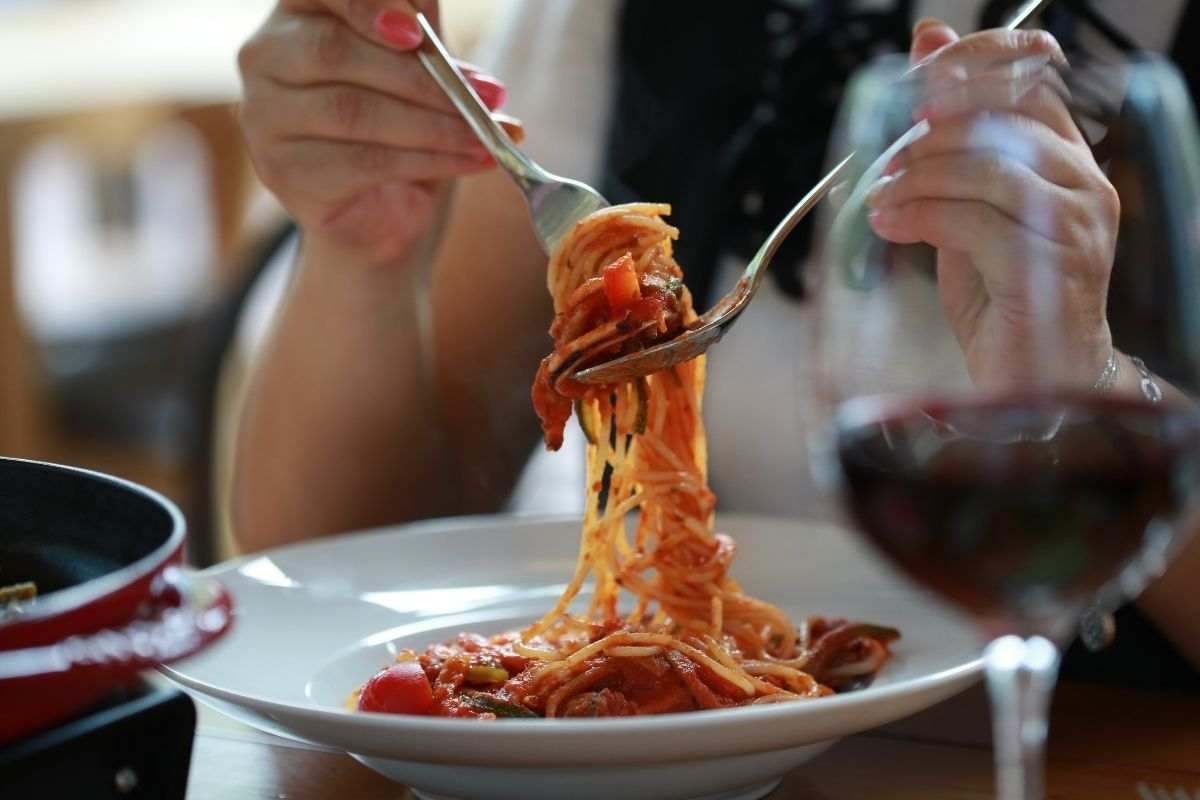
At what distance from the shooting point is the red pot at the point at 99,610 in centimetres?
56

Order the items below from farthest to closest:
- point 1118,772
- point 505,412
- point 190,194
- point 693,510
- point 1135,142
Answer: point 190,194
point 505,412
point 693,510
point 1118,772
point 1135,142

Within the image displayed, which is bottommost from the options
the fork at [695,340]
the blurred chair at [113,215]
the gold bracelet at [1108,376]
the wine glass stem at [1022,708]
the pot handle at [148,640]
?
the blurred chair at [113,215]

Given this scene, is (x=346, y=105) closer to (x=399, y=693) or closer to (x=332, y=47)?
(x=332, y=47)

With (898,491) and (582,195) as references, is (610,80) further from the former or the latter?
(898,491)

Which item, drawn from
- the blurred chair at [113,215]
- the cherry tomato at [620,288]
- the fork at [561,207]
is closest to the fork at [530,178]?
the fork at [561,207]

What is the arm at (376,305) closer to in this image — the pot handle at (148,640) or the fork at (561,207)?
the fork at (561,207)

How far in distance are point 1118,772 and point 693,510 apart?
0.35 meters

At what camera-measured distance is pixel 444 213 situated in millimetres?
1771

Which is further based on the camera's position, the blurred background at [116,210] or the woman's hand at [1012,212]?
the blurred background at [116,210]

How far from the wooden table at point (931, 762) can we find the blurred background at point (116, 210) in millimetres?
3242

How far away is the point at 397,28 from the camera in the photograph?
1.13m

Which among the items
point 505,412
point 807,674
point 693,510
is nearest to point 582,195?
point 693,510

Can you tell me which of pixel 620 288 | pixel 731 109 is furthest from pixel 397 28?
pixel 731 109

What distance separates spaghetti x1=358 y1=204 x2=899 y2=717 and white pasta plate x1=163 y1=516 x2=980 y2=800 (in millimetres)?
51
